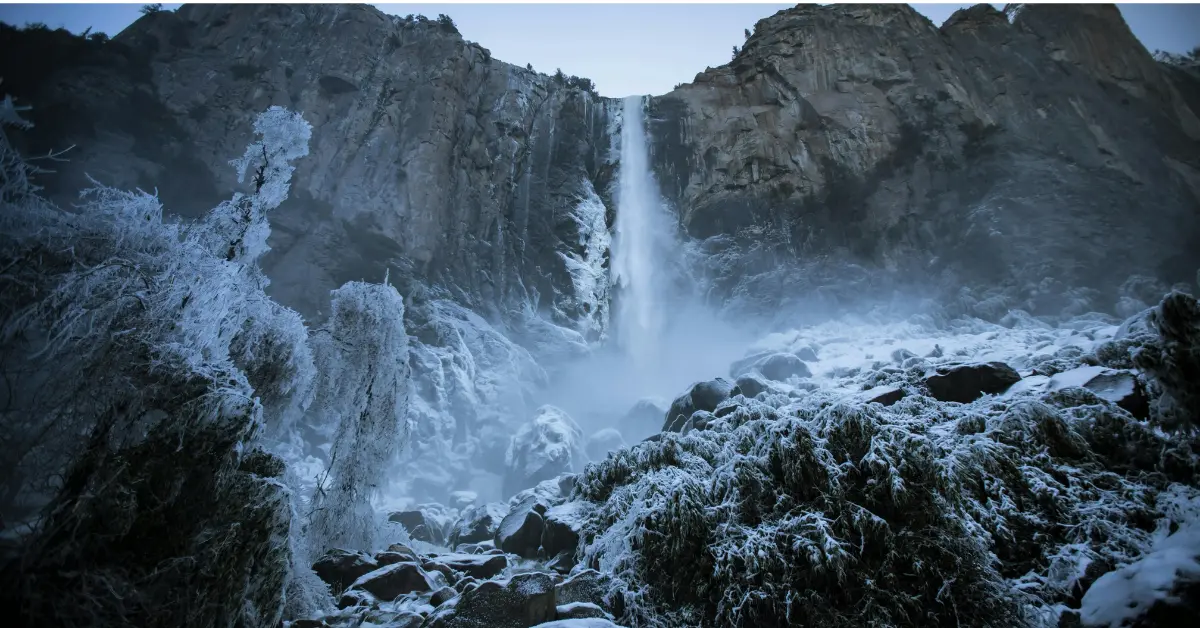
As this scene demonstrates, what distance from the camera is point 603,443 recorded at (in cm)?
2503

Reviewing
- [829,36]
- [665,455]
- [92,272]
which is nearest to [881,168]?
[829,36]

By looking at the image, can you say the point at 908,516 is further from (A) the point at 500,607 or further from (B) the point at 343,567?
(B) the point at 343,567

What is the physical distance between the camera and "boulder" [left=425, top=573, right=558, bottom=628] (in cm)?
631

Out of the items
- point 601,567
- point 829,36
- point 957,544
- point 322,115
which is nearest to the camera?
point 957,544

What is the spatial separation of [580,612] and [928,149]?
40.5 m

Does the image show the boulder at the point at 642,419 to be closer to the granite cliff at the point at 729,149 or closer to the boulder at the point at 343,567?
the granite cliff at the point at 729,149

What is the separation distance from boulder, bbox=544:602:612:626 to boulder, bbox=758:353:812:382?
18902mm

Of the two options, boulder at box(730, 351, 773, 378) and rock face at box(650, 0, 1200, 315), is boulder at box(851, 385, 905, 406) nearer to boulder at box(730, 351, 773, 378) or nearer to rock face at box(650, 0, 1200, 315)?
boulder at box(730, 351, 773, 378)

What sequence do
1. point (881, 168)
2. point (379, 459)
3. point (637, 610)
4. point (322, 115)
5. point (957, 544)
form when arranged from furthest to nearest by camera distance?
point (881, 168)
point (322, 115)
point (379, 459)
point (637, 610)
point (957, 544)

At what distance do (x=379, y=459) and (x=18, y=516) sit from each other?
6.72 meters

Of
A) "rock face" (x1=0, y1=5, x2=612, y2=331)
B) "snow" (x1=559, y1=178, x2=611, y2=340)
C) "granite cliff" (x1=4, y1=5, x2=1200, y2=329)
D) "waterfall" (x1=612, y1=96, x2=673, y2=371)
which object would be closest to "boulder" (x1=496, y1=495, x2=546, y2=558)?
"rock face" (x1=0, y1=5, x2=612, y2=331)

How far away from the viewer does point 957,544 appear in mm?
5762

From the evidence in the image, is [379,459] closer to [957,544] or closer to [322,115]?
[957,544]

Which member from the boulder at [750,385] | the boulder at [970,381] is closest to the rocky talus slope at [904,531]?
the boulder at [970,381]
